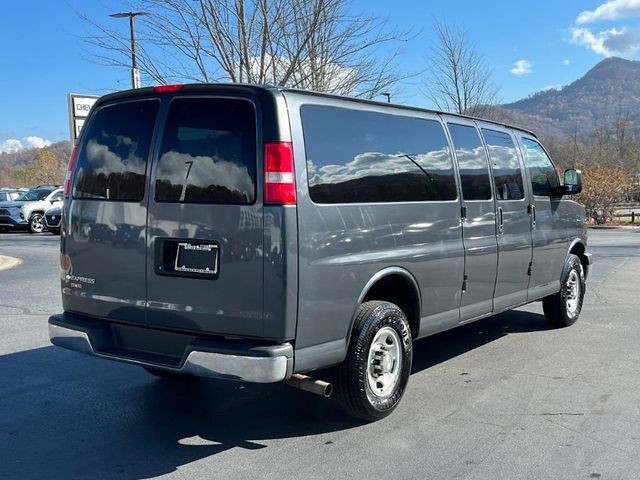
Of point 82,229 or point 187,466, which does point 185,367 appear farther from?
point 82,229

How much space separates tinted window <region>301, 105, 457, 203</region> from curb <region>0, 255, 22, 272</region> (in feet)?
35.3

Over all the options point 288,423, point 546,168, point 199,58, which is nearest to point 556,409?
point 288,423

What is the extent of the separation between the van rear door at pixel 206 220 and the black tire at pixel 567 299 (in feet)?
15.1

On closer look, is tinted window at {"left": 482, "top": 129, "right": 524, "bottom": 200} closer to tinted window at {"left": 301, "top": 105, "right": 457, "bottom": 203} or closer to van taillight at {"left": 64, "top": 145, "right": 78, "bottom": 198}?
tinted window at {"left": 301, "top": 105, "right": 457, "bottom": 203}

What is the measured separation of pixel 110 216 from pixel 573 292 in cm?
562

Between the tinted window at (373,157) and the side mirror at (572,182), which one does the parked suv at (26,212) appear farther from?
the tinted window at (373,157)

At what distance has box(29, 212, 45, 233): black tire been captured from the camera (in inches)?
999

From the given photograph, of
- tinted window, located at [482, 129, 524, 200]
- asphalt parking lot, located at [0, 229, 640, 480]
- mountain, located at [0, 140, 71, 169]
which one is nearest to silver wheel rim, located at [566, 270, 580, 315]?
asphalt parking lot, located at [0, 229, 640, 480]

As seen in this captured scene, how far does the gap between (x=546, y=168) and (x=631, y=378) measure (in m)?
2.59

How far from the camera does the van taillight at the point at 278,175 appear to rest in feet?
12.5

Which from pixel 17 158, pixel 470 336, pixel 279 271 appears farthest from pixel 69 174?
pixel 17 158

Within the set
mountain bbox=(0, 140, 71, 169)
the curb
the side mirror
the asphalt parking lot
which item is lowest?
the asphalt parking lot

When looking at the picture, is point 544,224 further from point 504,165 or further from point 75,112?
point 75,112

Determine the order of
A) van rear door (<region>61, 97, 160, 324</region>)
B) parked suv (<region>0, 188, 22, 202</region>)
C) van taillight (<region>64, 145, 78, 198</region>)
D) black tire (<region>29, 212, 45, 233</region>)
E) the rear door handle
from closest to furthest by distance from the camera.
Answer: van rear door (<region>61, 97, 160, 324</region>), van taillight (<region>64, 145, 78, 198</region>), the rear door handle, black tire (<region>29, 212, 45, 233</region>), parked suv (<region>0, 188, 22, 202</region>)
